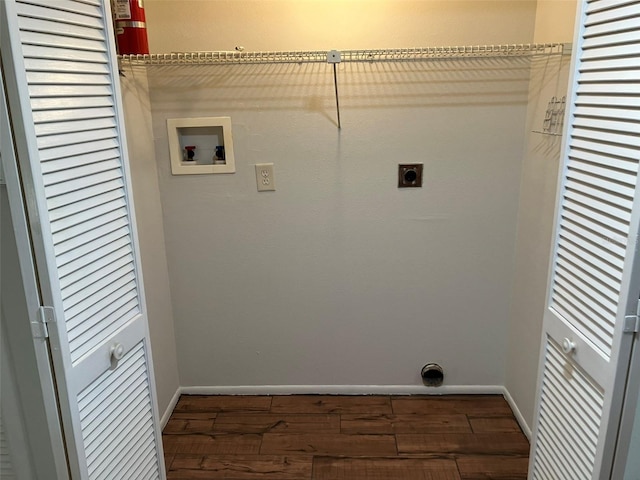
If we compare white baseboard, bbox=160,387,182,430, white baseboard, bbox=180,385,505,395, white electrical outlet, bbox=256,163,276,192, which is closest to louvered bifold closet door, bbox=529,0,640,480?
white baseboard, bbox=180,385,505,395

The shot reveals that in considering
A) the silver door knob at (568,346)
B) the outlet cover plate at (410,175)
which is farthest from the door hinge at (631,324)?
the outlet cover plate at (410,175)

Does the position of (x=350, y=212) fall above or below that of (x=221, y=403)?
above

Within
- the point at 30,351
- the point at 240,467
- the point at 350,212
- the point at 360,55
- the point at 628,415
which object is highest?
the point at 360,55

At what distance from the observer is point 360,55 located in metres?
2.11

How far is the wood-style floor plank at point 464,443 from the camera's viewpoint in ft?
7.16

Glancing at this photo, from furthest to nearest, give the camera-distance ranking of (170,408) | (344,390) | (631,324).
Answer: (344,390) → (170,408) → (631,324)

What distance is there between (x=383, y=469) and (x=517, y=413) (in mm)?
744

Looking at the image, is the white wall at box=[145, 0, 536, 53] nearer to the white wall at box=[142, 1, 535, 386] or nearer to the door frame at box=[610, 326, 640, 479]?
the white wall at box=[142, 1, 535, 386]

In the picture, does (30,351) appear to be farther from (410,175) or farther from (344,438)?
(410,175)

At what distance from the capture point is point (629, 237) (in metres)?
1.12

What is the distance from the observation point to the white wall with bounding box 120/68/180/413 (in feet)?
6.75

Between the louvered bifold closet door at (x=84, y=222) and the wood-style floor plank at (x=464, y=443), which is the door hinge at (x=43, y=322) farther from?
the wood-style floor plank at (x=464, y=443)

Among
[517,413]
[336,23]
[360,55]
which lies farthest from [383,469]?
[336,23]

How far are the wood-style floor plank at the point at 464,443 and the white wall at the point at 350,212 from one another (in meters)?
0.34
